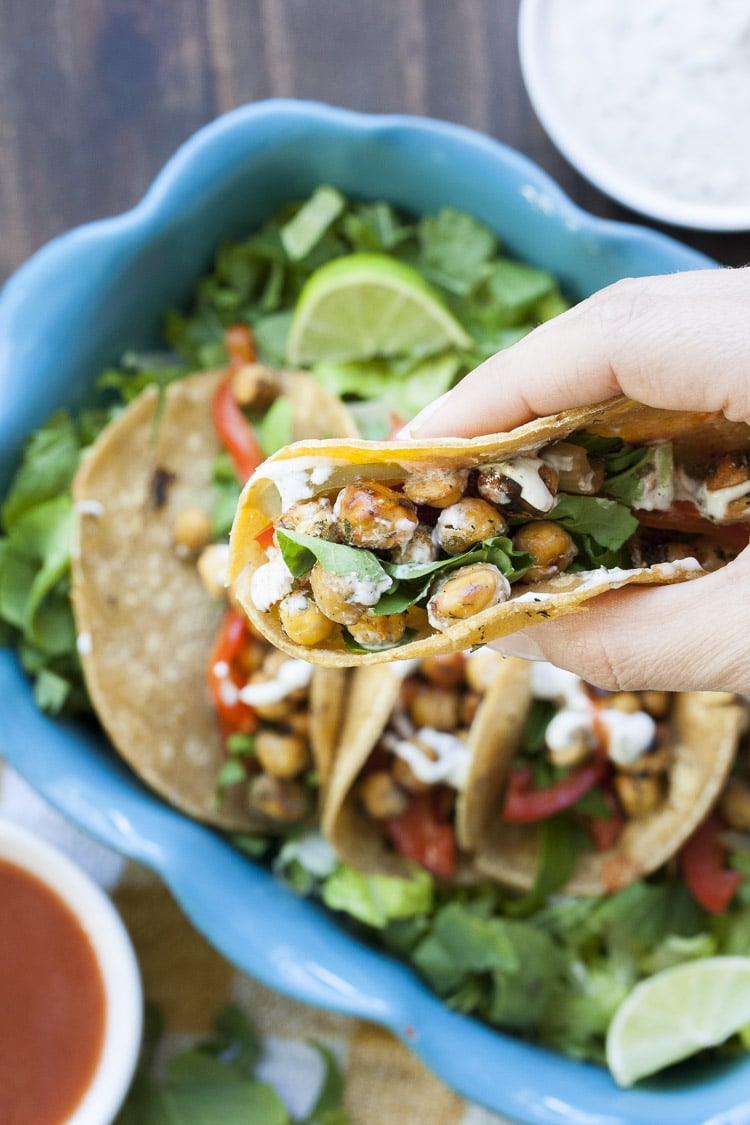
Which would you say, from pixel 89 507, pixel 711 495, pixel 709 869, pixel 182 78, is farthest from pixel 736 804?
pixel 182 78

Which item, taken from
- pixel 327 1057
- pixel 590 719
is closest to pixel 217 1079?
pixel 327 1057

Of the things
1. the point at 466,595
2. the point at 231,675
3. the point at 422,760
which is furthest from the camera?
the point at 231,675

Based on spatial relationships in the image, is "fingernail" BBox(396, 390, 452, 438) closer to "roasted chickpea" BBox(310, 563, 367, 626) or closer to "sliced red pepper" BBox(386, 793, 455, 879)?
"roasted chickpea" BBox(310, 563, 367, 626)

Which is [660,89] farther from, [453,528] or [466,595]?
[466,595]

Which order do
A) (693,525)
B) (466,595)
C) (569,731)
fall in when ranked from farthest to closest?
(569,731) < (693,525) < (466,595)

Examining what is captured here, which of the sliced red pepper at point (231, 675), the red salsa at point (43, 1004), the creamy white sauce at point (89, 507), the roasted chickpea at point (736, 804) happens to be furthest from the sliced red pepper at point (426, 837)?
the creamy white sauce at point (89, 507)

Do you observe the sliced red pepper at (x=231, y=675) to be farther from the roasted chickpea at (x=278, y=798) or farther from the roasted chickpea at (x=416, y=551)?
the roasted chickpea at (x=416, y=551)
